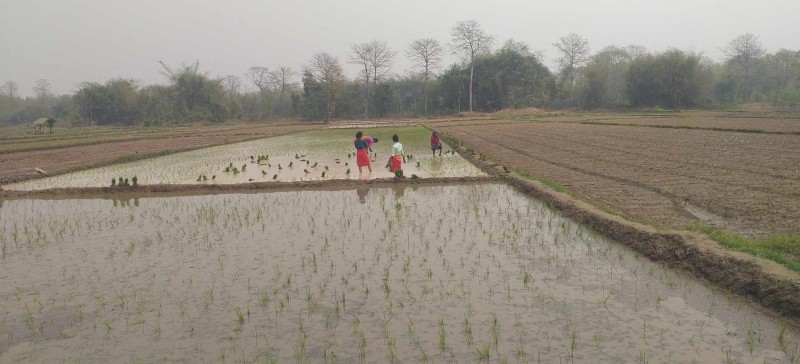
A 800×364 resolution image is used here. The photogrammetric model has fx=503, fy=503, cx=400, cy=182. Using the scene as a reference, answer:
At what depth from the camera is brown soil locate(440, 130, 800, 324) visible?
4258 mm

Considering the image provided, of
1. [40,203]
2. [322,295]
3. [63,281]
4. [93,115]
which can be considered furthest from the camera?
[93,115]

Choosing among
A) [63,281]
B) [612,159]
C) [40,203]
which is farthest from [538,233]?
[40,203]

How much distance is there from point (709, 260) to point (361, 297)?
11.6 ft

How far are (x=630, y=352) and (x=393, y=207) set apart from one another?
19.4ft

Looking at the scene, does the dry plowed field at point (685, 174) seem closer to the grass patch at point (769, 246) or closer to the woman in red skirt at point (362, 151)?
the grass patch at point (769, 246)

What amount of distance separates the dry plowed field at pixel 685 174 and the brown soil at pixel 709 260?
0.65m

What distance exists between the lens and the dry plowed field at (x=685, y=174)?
695 centimetres

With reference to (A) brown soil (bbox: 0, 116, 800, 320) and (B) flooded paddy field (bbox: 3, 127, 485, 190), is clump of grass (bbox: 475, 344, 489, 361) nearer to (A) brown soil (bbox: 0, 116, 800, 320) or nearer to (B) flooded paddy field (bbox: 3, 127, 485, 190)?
(A) brown soil (bbox: 0, 116, 800, 320)

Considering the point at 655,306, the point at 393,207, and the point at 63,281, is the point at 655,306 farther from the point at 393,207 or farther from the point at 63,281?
the point at 63,281

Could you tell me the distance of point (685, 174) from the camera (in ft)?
33.8

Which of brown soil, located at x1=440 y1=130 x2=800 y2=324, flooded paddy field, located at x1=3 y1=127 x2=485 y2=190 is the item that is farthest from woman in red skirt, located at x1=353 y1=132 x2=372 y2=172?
brown soil, located at x1=440 y1=130 x2=800 y2=324

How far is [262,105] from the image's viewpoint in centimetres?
6562

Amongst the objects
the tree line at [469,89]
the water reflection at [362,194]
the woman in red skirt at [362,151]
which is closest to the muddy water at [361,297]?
the water reflection at [362,194]

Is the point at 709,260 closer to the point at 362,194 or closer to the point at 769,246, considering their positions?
the point at 769,246
